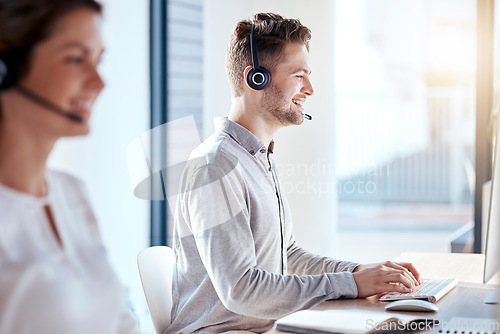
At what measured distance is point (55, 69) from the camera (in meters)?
0.75

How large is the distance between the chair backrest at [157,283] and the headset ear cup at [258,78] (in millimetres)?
469

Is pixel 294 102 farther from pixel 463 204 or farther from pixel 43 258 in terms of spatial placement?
pixel 463 204

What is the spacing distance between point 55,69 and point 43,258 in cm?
23

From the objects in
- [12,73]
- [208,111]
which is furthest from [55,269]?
[208,111]

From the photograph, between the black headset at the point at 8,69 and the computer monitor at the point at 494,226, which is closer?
the black headset at the point at 8,69

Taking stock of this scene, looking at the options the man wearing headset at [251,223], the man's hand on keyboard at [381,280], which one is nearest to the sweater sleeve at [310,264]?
the man wearing headset at [251,223]

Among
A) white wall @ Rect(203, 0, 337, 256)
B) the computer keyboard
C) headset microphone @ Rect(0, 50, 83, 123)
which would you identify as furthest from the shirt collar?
white wall @ Rect(203, 0, 337, 256)

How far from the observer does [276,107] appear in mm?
1577

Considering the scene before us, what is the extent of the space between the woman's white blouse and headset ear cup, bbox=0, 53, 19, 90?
12 centimetres

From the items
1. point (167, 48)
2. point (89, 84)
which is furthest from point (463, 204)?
point (89, 84)

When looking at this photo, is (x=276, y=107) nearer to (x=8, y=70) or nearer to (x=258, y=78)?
(x=258, y=78)

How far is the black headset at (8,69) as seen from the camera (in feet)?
2.39

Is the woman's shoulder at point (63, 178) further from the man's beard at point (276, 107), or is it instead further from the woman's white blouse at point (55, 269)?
the man's beard at point (276, 107)

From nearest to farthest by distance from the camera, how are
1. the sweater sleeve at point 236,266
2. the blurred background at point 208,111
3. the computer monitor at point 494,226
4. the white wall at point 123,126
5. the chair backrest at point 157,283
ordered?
1. the computer monitor at point 494,226
2. the sweater sleeve at point 236,266
3. the chair backrest at point 157,283
4. the white wall at point 123,126
5. the blurred background at point 208,111
